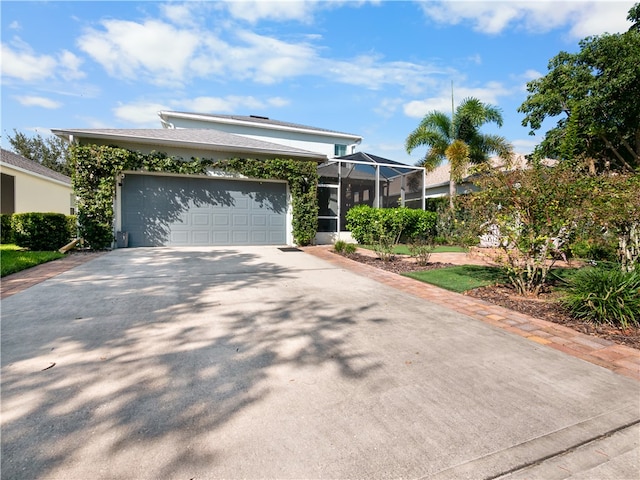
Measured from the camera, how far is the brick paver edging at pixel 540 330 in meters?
3.02

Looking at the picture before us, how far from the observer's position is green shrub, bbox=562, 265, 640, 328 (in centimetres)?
384

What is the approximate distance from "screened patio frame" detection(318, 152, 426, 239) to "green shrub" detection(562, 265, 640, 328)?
30.9ft

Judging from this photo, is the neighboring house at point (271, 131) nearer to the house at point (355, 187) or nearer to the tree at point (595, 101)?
the house at point (355, 187)

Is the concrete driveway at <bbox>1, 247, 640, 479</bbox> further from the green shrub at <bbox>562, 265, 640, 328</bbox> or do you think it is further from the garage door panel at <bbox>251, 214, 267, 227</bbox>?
the garage door panel at <bbox>251, 214, 267, 227</bbox>

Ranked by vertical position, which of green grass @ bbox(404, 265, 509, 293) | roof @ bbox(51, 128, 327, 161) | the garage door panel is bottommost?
green grass @ bbox(404, 265, 509, 293)

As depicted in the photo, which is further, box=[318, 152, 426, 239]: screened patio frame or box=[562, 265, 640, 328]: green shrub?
box=[318, 152, 426, 239]: screened patio frame

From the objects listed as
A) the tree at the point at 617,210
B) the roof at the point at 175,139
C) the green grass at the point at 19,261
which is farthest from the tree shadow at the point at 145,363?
the roof at the point at 175,139

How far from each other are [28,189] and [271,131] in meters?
12.9

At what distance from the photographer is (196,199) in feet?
36.6

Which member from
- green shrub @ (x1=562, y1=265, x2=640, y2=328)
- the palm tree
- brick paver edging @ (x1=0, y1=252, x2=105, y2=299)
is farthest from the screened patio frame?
green shrub @ (x1=562, y1=265, x2=640, y2=328)

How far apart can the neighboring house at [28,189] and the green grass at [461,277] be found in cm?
1678

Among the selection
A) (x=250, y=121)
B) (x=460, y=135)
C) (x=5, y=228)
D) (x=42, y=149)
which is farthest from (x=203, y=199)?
(x=42, y=149)

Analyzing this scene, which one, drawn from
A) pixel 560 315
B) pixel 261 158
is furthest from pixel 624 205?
pixel 261 158

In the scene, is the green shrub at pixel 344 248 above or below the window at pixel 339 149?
below
